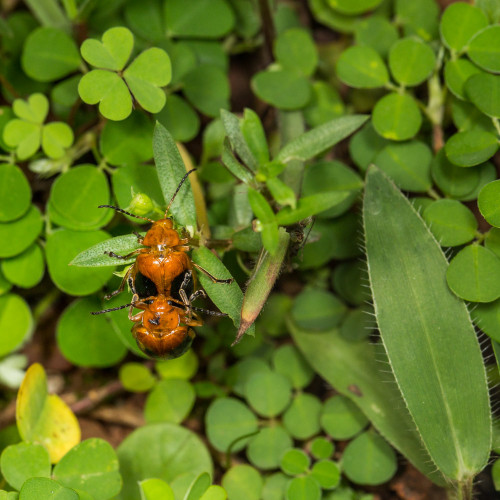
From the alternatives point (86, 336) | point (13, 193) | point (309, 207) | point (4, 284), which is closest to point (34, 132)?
point (13, 193)

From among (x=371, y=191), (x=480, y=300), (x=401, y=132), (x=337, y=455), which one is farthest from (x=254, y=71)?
(x=337, y=455)

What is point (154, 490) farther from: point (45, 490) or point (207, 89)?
point (207, 89)

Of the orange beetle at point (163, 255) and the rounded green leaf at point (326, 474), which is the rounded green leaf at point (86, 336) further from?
the rounded green leaf at point (326, 474)

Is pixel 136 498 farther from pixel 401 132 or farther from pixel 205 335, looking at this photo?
pixel 401 132

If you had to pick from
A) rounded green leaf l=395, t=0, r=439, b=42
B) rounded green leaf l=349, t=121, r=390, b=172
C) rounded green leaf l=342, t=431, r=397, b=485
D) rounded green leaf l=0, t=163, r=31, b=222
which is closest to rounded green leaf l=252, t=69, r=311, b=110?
rounded green leaf l=349, t=121, r=390, b=172

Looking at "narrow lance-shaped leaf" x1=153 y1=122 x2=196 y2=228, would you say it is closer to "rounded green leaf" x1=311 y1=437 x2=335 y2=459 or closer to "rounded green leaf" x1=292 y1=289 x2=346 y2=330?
"rounded green leaf" x1=292 y1=289 x2=346 y2=330
